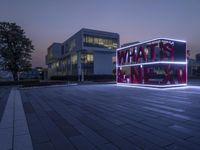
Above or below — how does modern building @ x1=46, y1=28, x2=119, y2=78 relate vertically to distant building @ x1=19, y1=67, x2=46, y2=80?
above

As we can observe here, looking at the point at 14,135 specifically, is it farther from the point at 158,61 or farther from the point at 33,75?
the point at 33,75

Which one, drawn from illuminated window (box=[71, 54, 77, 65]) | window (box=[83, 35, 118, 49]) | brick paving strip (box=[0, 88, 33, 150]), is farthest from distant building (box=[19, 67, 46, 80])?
brick paving strip (box=[0, 88, 33, 150])

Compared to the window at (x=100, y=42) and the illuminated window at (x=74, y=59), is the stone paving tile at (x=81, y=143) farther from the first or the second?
the illuminated window at (x=74, y=59)

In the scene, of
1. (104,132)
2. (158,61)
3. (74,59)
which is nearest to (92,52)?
(74,59)

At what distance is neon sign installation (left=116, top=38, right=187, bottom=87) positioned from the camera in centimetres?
1702

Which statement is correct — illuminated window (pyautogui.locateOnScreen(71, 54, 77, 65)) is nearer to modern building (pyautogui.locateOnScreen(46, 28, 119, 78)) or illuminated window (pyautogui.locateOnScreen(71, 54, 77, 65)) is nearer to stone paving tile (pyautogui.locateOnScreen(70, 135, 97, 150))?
modern building (pyautogui.locateOnScreen(46, 28, 119, 78))

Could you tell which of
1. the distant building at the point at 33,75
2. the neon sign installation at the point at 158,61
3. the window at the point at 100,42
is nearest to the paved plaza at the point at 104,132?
the neon sign installation at the point at 158,61

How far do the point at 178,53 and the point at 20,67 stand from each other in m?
27.5

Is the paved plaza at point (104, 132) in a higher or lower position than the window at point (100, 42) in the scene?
lower

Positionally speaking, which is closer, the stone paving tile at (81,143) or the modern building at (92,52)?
the stone paving tile at (81,143)

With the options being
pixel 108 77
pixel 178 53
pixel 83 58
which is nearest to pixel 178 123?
pixel 178 53

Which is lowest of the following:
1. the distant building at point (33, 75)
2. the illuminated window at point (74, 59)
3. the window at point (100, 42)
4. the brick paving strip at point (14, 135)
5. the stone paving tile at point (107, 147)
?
the brick paving strip at point (14, 135)

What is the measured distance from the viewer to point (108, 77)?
42781 millimetres

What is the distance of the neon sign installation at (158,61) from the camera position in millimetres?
17016
